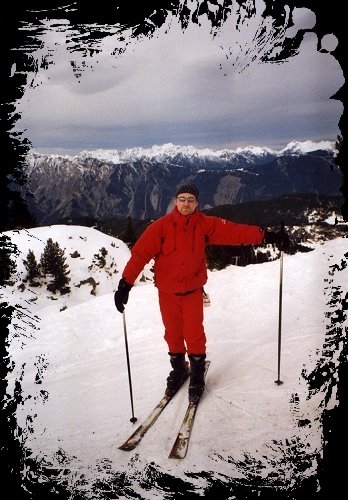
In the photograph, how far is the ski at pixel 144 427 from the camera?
3264 millimetres

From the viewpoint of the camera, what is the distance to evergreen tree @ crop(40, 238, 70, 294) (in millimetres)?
15859

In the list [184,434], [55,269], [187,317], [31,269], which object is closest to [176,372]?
[187,317]

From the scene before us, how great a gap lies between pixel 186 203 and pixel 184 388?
7.70ft

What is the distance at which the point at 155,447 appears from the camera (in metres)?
3.24

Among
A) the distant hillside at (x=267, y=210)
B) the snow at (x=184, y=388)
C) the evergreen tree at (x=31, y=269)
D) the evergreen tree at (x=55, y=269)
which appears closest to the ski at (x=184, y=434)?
the snow at (x=184, y=388)

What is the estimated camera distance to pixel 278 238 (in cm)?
415

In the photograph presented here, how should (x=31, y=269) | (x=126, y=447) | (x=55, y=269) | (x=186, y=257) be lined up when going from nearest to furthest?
(x=126, y=447)
(x=186, y=257)
(x=31, y=269)
(x=55, y=269)

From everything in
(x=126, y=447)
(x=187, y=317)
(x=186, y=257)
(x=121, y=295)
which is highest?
(x=186, y=257)

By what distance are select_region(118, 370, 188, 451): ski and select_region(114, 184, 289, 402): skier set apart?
20 cm

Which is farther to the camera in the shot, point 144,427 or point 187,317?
point 187,317

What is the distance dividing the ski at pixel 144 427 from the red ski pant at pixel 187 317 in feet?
2.14

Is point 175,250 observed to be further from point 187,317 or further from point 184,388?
point 184,388

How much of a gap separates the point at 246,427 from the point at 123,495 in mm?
1357

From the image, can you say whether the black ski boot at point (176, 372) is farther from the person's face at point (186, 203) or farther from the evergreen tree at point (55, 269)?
the evergreen tree at point (55, 269)
